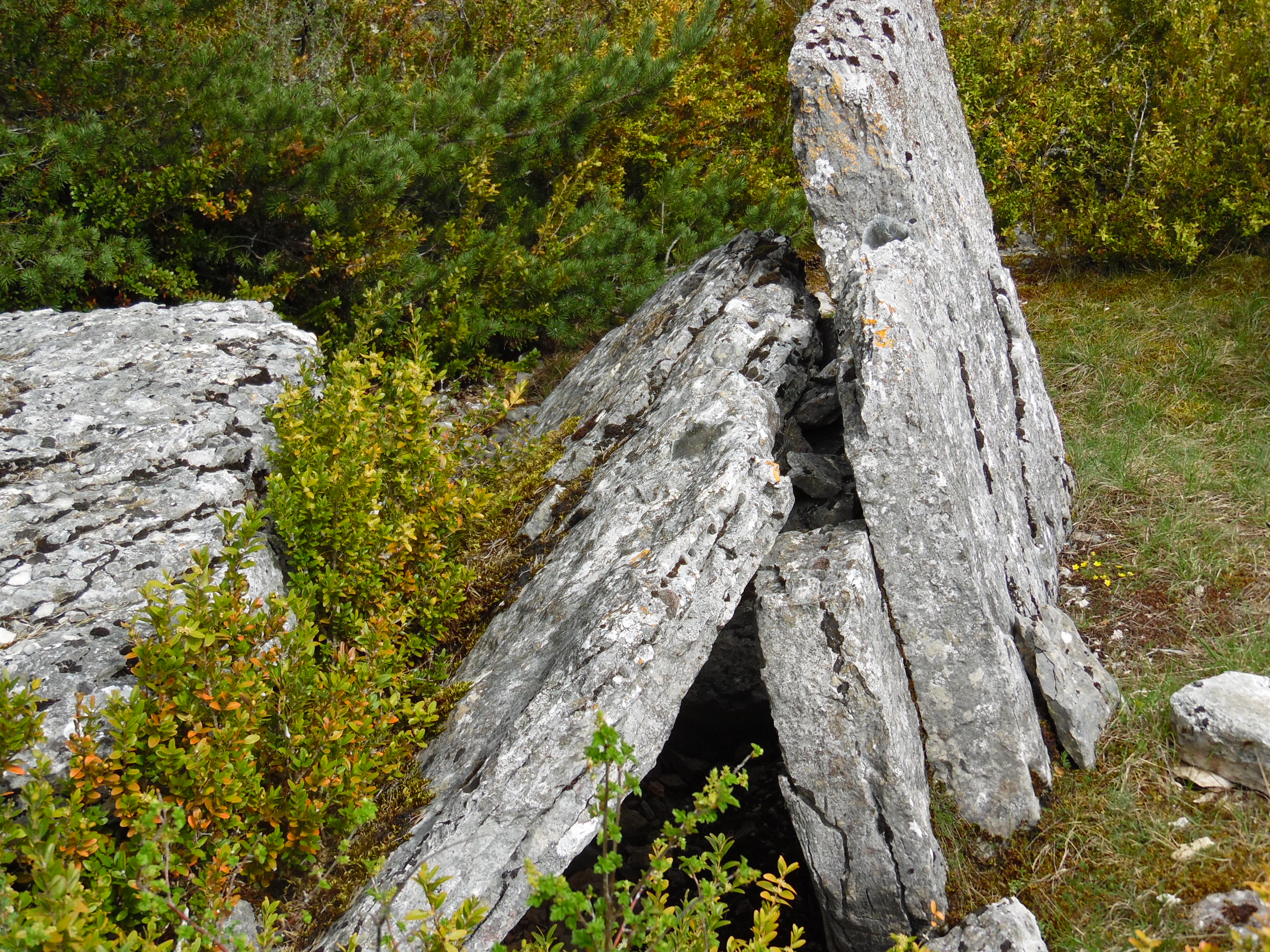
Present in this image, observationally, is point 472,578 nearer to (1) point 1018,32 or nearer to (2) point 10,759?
(2) point 10,759

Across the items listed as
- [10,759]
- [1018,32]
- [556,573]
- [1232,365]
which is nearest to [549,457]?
[556,573]

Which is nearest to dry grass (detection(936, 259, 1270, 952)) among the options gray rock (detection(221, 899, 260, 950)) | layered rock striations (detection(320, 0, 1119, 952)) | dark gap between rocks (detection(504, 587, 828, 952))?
layered rock striations (detection(320, 0, 1119, 952))

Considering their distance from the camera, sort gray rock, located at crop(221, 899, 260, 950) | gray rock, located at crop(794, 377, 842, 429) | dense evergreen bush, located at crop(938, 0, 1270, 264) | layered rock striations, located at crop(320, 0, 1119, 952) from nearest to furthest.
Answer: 1. gray rock, located at crop(221, 899, 260, 950)
2. layered rock striations, located at crop(320, 0, 1119, 952)
3. gray rock, located at crop(794, 377, 842, 429)
4. dense evergreen bush, located at crop(938, 0, 1270, 264)

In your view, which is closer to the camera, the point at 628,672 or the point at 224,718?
the point at 224,718

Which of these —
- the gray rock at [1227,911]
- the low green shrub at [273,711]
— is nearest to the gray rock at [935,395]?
the gray rock at [1227,911]

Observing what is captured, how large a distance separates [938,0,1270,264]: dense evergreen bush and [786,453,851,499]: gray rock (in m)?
4.58

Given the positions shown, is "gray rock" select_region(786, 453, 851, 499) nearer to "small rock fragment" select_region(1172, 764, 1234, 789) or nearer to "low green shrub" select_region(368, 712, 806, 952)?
"low green shrub" select_region(368, 712, 806, 952)

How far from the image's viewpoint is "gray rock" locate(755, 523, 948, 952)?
3.10 meters

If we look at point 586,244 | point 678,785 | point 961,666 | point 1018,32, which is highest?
point 1018,32

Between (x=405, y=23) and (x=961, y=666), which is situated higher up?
(x=405, y=23)

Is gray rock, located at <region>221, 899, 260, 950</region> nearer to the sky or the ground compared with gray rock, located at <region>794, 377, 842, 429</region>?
nearer to the ground

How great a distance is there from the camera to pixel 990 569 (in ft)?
11.7

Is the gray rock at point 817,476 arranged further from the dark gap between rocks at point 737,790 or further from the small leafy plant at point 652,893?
the small leafy plant at point 652,893

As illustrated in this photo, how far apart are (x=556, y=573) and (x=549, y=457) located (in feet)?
2.98
